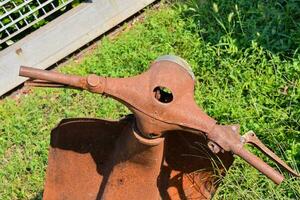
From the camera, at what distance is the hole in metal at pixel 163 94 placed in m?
2.33

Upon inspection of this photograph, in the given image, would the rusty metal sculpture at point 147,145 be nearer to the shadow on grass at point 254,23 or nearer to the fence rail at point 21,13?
the shadow on grass at point 254,23

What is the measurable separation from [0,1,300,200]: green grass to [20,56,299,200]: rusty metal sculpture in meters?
0.70

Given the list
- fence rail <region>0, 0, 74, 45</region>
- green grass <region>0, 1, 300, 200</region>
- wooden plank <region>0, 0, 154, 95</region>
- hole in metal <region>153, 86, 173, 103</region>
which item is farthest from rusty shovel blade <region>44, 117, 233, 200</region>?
fence rail <region>0, 0, 74, 45</region>

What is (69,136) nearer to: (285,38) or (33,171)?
(33,171)

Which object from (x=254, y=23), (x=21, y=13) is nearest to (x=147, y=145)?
(x=254, y=23)

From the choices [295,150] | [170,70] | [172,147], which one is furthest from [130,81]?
[295,150]

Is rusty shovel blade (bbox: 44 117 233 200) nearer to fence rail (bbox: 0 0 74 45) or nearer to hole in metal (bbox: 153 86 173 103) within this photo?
hole in metal (bbox: 153 86 173 103)

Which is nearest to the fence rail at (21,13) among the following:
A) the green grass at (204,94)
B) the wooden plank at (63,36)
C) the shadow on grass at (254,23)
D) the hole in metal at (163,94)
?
the wooden plank at (63,36)

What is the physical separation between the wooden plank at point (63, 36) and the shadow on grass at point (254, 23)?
2.43 ft

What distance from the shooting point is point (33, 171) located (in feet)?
14.1

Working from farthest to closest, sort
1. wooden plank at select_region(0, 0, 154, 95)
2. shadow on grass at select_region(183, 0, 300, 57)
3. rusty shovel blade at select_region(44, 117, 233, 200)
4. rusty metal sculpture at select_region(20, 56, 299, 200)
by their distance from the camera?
wooden plank at select_region(0, 0, 154, 95), shadow on grass at select_region(183, 0, 300, 57), rusty shovel blade at select_region(44, 117, 233, 200), rusty metal sculpture at select_region(20, 56, 299, 200)

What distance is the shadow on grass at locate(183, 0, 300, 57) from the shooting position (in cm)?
428

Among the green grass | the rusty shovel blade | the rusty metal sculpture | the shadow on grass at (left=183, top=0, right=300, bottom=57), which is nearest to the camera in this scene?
the rusty metal sculpture

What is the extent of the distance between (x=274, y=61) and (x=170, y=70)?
2039mm
